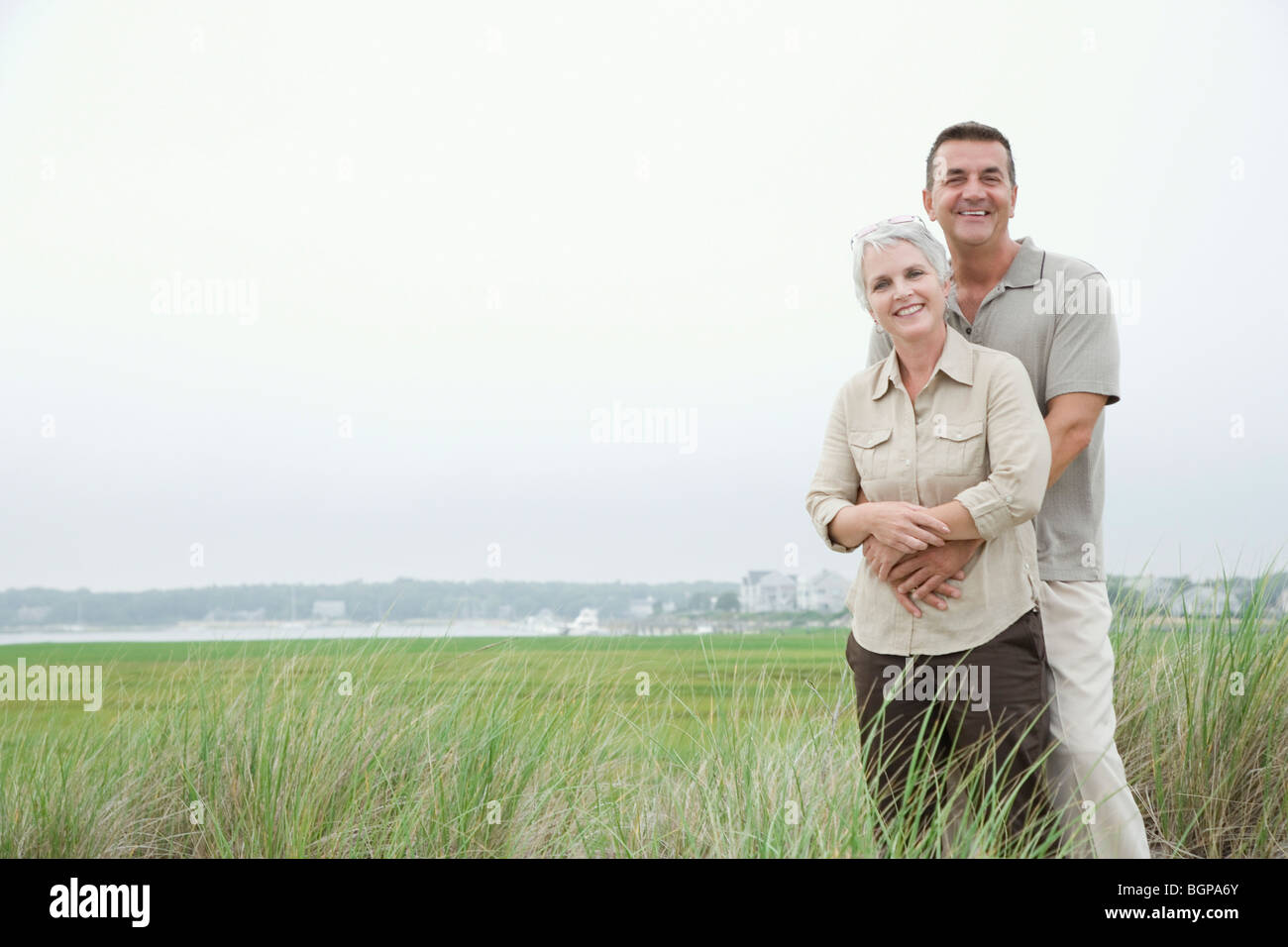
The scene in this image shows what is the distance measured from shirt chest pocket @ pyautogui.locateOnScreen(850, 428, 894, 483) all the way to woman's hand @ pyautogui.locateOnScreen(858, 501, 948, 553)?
16 cm

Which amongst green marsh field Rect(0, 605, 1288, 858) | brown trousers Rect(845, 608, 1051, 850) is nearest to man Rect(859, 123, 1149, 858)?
brown trousers Rect(845, 608, 1051, 850)

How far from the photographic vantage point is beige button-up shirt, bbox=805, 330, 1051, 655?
2203mm

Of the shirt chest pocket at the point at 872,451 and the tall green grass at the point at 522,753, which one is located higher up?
the shirt chest pocket at the point at 872,451

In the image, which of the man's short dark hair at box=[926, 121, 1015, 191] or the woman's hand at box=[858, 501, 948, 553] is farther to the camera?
the man's short dark hair at box=[926, 121, 1015, 191]

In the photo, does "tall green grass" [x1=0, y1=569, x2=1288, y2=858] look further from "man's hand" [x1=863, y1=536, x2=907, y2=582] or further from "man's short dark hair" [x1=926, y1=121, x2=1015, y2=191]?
"man's short dark hair" [x1=926, y1=121, x2=1015, y2=191]

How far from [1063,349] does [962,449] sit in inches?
21.2

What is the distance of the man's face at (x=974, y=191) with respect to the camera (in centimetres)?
270

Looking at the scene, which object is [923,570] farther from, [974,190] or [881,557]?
[974,190]

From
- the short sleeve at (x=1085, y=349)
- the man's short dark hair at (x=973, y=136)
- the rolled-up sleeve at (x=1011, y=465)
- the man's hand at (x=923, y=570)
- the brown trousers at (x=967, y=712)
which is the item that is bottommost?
the brown trousers at (x=967, y=712)

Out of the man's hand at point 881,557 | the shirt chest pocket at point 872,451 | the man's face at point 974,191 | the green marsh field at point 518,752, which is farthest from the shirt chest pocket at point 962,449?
the green marsh field at point 518,752

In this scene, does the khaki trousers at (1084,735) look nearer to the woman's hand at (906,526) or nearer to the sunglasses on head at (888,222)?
the woman's hand at (906,526)

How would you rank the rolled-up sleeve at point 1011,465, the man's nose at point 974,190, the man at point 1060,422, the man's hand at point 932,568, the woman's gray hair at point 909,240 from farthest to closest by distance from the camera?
1. the man's nose at point 974,190
2. the man at point 1060,422
3. the woman's gray hair at point 909,240
4. the man's hand at point 932,568
5. the rolled-up sleeve at point 1011,465
